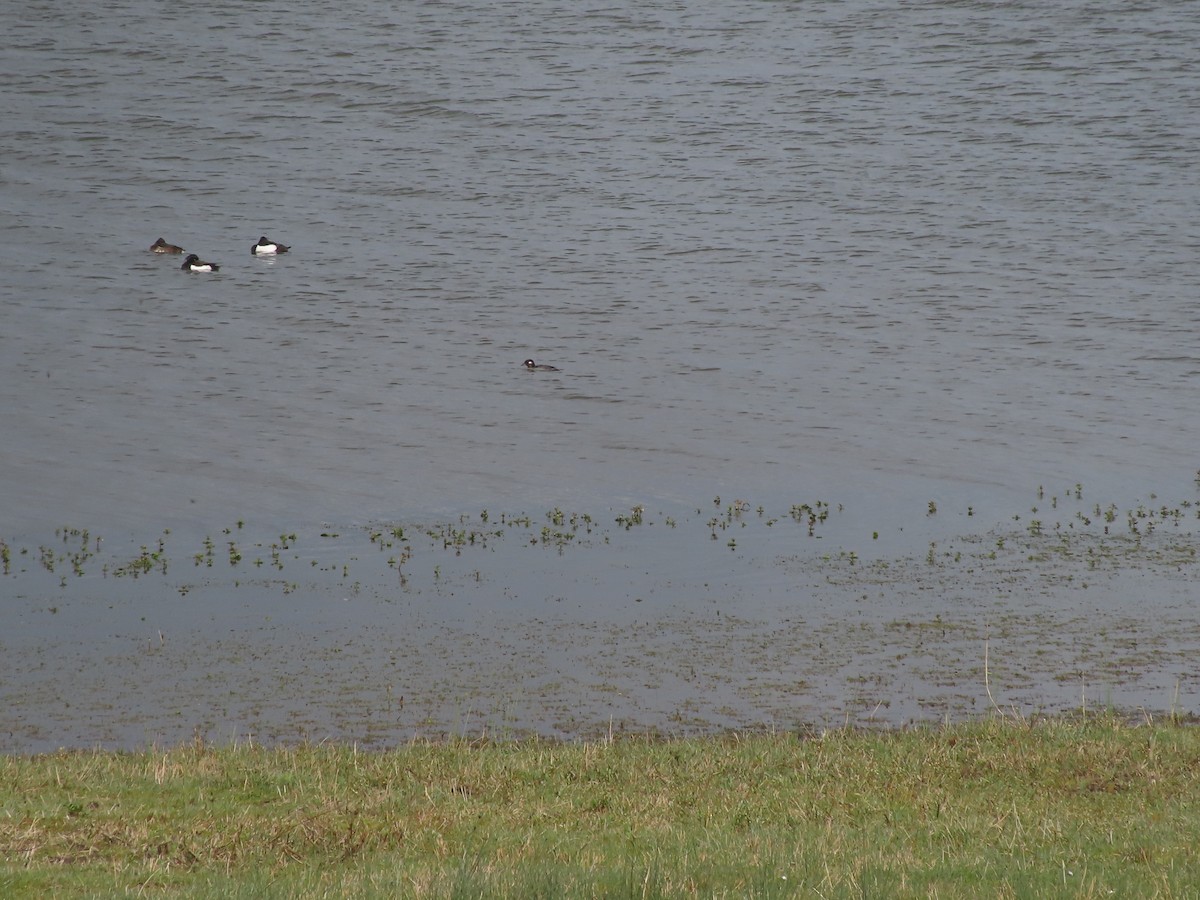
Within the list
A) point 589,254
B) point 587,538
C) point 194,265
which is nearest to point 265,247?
point 194,265

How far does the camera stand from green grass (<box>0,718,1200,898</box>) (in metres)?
7.34

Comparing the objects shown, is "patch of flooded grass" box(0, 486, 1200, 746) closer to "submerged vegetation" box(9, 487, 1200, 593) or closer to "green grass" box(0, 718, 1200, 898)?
"submerged vegetation" box(9, 487, 1200, 593)

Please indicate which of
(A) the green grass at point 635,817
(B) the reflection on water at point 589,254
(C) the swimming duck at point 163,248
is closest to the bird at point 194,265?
(B) the reflection on water at point 589,254

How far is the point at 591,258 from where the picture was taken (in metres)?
39.3

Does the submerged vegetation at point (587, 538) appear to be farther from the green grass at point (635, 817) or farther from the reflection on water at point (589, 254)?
the green grass at point (635, 817)

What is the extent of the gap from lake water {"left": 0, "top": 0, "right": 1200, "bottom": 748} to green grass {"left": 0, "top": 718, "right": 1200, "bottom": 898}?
9.96 meters

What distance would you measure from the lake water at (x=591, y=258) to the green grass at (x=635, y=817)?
996 centimetres

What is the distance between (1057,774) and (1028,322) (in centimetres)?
2433

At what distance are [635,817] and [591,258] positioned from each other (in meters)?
31.0

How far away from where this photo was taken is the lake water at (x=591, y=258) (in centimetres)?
2378

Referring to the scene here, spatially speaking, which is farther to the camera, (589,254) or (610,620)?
(589,254)

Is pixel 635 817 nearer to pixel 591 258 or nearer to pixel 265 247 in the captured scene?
pixel 591 258

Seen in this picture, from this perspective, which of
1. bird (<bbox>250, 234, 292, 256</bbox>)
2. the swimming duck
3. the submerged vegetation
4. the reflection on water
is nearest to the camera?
the submerged vegetation

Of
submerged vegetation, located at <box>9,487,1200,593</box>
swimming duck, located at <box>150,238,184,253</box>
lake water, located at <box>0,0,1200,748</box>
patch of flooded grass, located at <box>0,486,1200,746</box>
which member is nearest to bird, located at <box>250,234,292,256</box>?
lake water, located at <box>0,0,1200,748</box>
